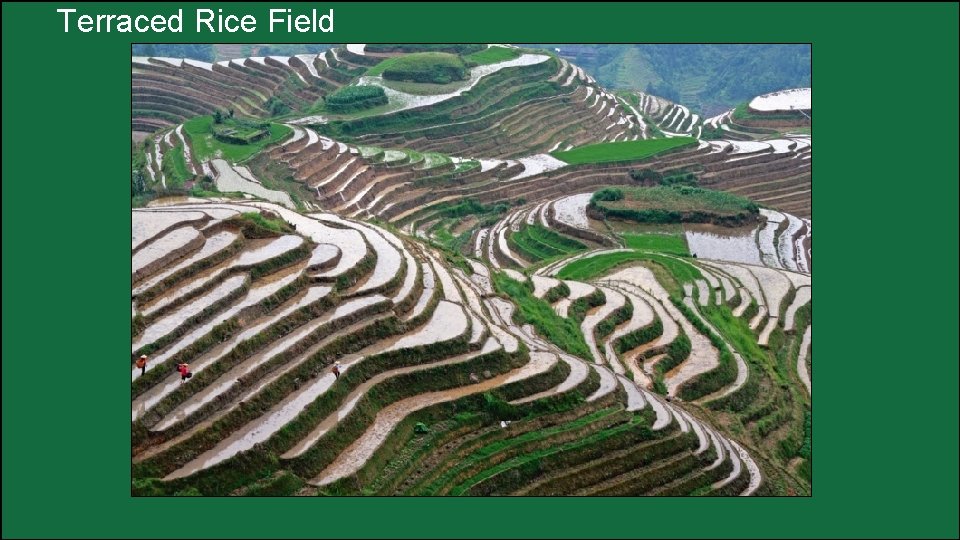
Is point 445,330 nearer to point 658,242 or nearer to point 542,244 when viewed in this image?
point 542,244

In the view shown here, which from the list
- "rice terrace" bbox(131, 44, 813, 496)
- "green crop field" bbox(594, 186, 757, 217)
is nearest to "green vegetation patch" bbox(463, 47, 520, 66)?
"rice terrace" bbox(131, 44, 813, 496)

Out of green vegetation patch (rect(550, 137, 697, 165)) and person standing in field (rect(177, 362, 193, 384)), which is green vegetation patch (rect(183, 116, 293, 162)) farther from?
person standing in field (rect(177, 362, 193, 384))

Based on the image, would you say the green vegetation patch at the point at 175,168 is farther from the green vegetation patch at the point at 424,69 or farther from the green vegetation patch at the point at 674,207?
the green vegetation patch at the point at 424,69

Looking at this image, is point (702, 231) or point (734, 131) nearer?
point (702, 231)

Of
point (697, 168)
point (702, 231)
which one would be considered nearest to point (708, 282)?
point (702, 231)

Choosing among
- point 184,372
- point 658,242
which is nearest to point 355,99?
point 658,242

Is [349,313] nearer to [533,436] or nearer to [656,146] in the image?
[533,436]

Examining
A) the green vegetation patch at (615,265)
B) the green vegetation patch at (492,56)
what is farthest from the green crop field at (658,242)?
the green vegetation patch at (492,56)
